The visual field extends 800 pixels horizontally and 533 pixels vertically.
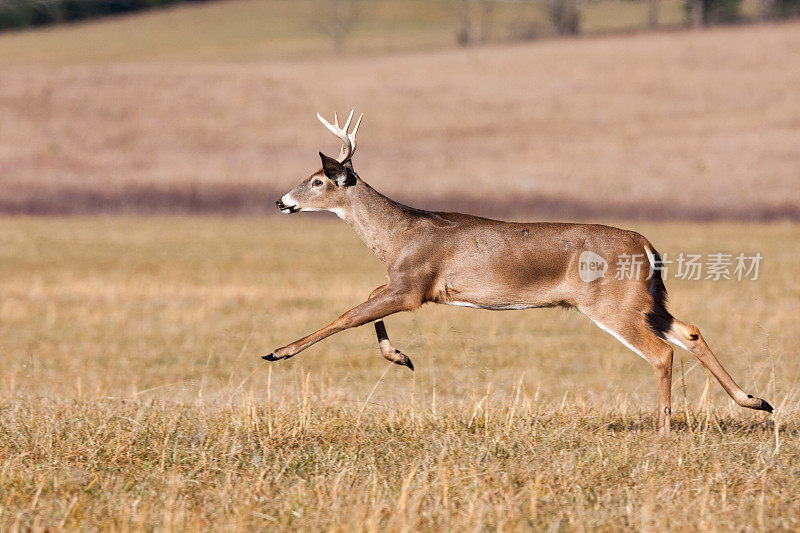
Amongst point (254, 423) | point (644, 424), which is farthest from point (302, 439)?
point (644, 424)

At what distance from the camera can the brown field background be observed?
6066mm

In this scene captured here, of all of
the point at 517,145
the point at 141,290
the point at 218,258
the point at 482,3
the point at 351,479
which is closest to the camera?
the point at 351,479

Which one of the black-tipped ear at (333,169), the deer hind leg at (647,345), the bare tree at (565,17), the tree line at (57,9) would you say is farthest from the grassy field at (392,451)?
the tree line at (57,9)

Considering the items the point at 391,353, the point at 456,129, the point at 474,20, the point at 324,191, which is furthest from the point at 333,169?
the point at 474,20

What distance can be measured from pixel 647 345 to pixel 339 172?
2396 millimetres

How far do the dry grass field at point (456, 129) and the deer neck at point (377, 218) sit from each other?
30296 millimetres

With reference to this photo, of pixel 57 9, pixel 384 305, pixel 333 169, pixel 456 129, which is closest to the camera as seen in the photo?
pixel 384 305

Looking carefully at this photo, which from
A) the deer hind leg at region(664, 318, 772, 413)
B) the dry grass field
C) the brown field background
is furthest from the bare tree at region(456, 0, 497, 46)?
the deer hind leg at region(664, 318, 772, 413)

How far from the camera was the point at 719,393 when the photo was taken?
12938mm

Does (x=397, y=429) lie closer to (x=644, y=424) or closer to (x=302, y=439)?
(x=302, y=439)

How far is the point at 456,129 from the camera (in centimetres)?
4894

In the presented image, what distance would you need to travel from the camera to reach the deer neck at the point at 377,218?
7.89 m

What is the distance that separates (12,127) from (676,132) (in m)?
27.7

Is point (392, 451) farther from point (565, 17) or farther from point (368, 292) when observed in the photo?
point (565, 17)
